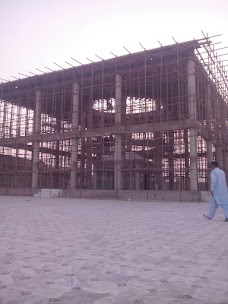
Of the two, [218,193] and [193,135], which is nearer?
[218,193]

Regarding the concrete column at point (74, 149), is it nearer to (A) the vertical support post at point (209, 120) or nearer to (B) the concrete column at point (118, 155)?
(B) the concrete column at point (118, 155)

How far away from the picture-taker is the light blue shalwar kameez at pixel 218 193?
29.3 ft

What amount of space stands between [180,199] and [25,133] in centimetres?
1710

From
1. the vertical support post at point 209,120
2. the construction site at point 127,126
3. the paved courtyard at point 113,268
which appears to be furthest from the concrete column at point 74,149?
→ the paved courtyard at point 113,268

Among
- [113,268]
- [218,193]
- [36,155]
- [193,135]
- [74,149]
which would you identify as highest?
[193,135]

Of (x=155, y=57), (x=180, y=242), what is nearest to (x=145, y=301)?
(x=180, y=242)

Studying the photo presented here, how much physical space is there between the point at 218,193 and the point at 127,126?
15.8m

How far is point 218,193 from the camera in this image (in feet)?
29.8

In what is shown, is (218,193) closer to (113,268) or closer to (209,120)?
(113,268)

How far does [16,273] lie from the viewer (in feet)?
11.4

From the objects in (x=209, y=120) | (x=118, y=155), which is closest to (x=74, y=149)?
(x=118, y=155)

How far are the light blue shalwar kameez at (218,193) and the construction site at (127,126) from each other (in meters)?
11.8

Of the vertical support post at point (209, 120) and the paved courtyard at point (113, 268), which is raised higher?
the vertical support post at point (209, 120)

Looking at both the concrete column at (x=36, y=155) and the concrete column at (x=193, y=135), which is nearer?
the concrete column at (x=193, y=135)
